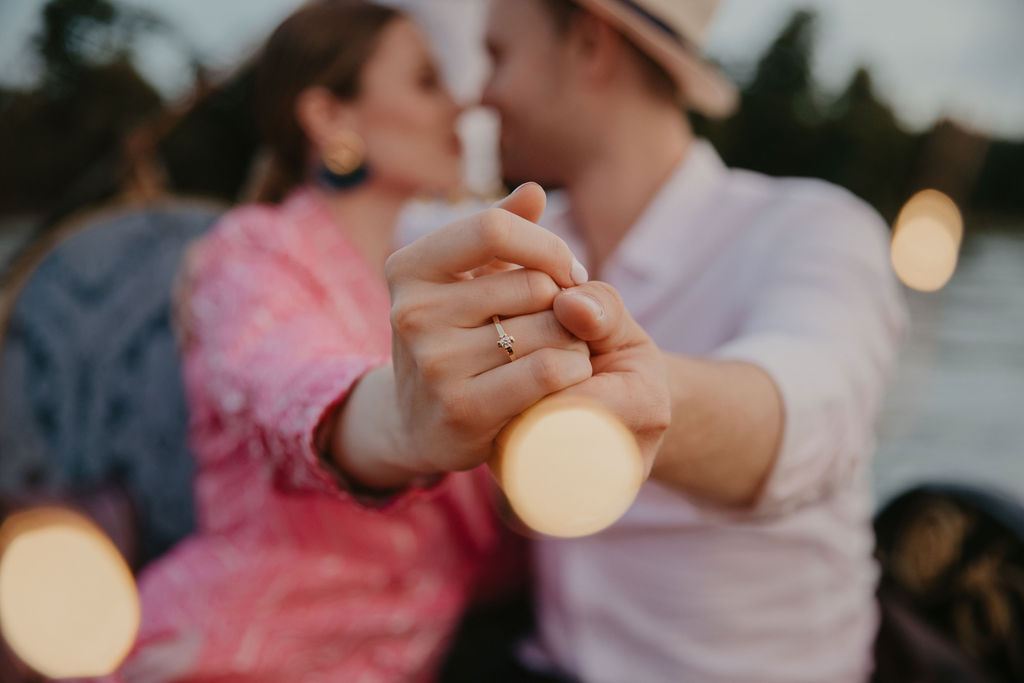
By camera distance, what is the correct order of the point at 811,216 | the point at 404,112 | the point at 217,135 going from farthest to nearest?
the point at 217,135
the point at 404,112
the point at 811,216

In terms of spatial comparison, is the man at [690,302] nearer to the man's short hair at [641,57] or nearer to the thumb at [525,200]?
the man's short hair at [641,57]

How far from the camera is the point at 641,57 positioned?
1.25 m

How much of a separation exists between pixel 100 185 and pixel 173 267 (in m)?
0.63

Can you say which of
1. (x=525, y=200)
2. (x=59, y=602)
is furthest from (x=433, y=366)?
(x=59, y=602)

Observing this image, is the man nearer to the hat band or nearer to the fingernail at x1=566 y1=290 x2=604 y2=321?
the hat band

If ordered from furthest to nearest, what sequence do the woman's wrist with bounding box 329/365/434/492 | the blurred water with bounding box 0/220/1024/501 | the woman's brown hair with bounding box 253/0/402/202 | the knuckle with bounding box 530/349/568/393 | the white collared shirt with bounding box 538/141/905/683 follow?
the blurred water with bounding box 0/220/1024/501
the woman's brown hair with bounding box 253/0/402/202
the white collared shirt with bounding box 538/141/905/683
the woman's wrist with bounding box 329/365/434/492
the knuckle with bounding box 530/349/568/393

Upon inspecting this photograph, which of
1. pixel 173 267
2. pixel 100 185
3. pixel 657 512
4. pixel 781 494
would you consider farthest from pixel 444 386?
pixel 100 185

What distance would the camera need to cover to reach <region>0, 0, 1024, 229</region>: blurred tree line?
217 cm

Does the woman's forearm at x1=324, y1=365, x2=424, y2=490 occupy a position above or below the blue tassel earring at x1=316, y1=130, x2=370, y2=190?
above

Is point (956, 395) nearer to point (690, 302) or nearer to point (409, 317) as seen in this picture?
point (690, 302)

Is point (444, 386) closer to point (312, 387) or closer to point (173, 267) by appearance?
point (312, 387)

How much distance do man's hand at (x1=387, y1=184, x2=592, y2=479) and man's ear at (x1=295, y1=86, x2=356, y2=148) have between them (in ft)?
3.82

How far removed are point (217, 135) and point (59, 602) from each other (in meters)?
5.25

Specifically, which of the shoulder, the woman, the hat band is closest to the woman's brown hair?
the woman
